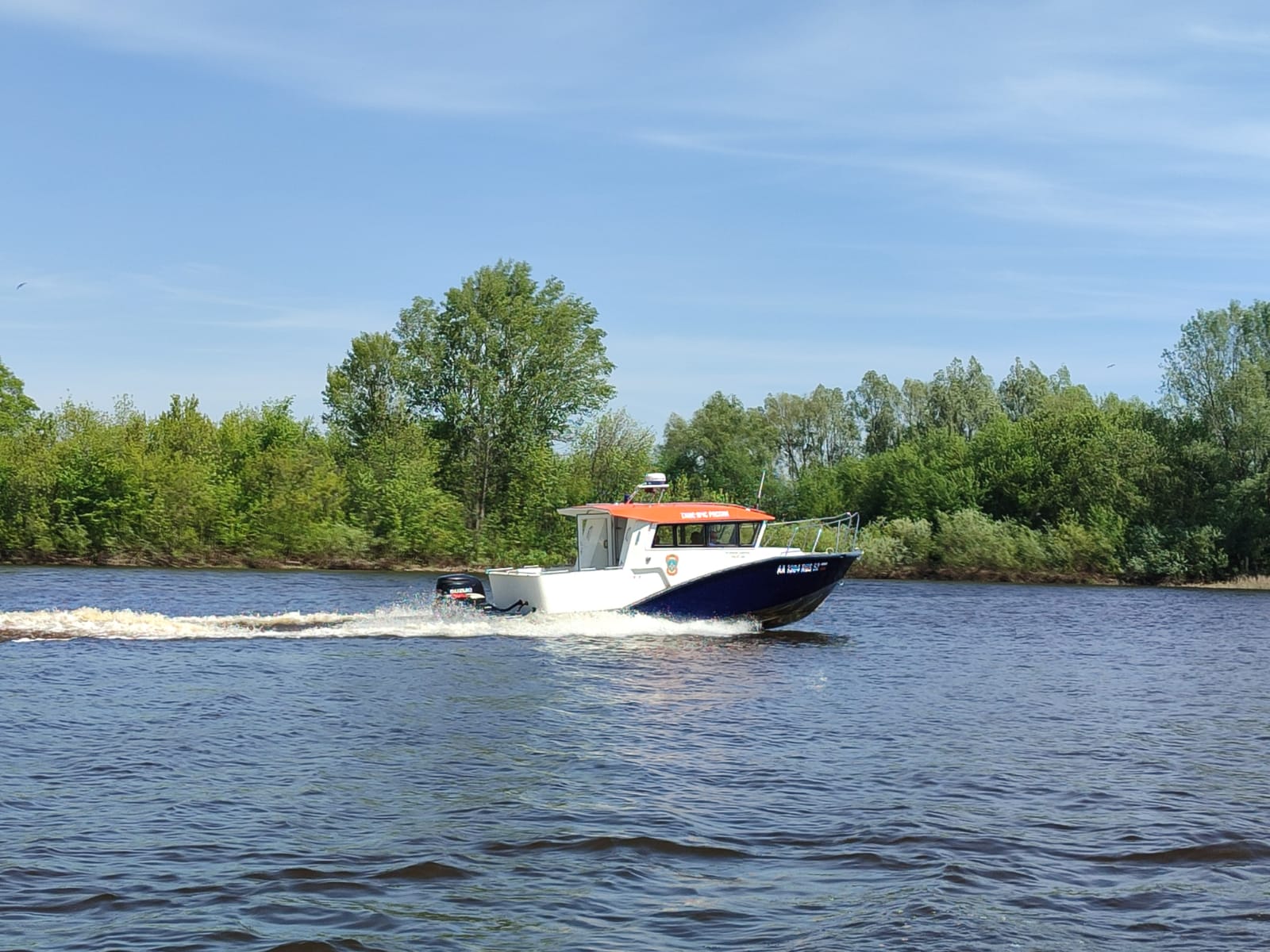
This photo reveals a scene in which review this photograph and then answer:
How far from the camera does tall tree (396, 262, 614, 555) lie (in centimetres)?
7525

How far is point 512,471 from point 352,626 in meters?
47.1

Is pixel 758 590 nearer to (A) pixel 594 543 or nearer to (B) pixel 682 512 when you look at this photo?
(B) pixel 682 512

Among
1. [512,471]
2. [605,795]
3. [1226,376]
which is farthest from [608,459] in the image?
[605,795]

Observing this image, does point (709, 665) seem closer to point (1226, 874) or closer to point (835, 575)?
point (835, 575)

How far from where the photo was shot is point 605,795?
13.8 m

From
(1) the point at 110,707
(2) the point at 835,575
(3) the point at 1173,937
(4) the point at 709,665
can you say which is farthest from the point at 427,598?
(3) the point at 1173,937

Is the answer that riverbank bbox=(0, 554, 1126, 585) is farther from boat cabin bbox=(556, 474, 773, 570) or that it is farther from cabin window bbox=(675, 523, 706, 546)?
cabin window bbox=(675, 523, 706, 546)

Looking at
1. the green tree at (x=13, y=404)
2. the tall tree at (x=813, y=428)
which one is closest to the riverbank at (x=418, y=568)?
the green tree at (x=13, y=404)

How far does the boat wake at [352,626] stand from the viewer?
89.1 ft

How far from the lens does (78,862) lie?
10.6 metres

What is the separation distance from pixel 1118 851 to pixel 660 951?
5407 millimetres

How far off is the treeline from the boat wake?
34091 mm

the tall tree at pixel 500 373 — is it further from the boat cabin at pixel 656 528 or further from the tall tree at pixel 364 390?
the boat cabin at pixel 656 528

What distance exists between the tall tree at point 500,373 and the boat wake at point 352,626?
43802mm
